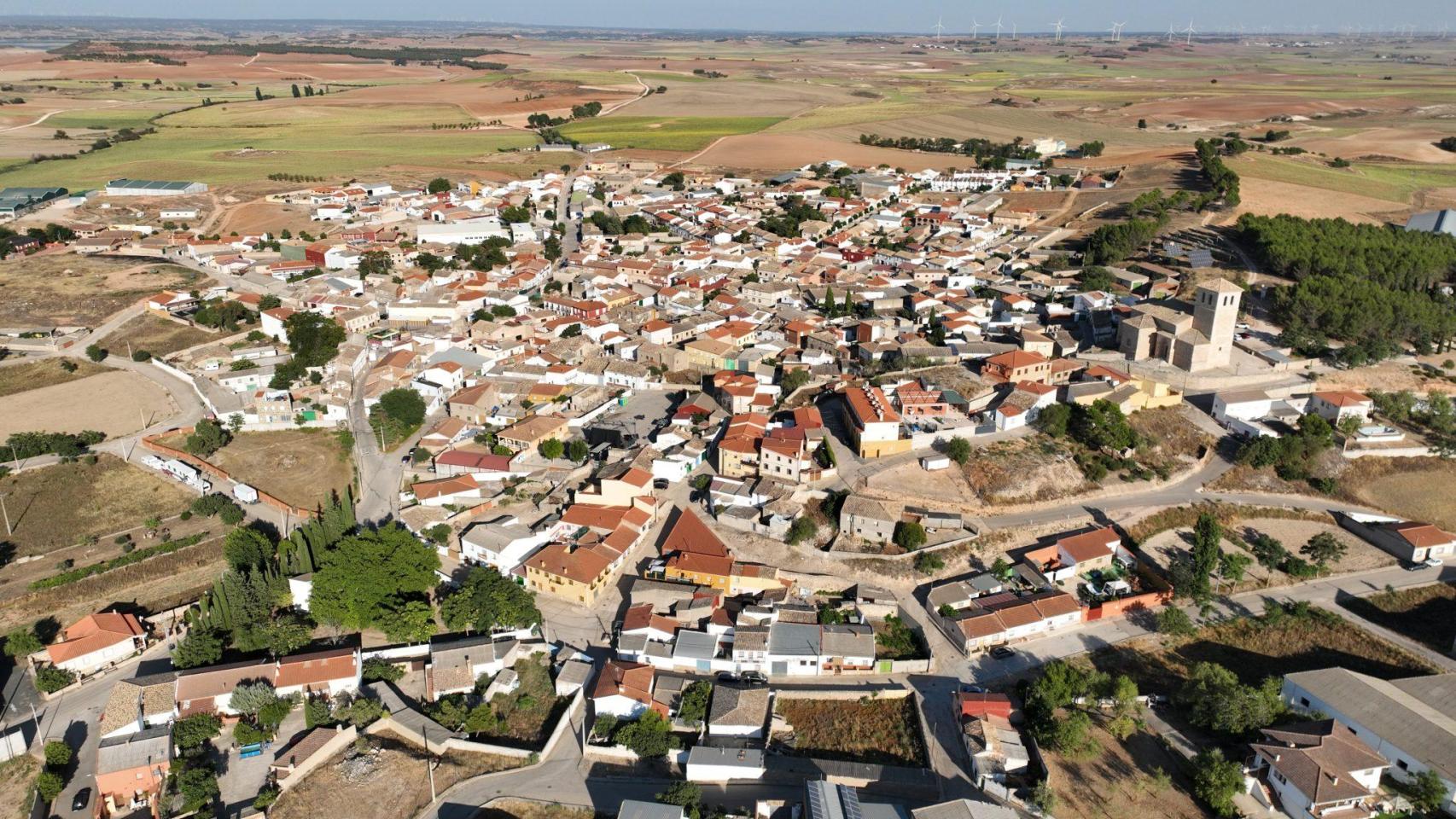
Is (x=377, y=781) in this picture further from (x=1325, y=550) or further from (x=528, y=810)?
(x=1325, y=550)

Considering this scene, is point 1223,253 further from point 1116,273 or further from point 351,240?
point 351,240

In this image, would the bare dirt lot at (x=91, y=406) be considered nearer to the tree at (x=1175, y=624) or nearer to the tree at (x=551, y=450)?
the tree at (x=551, y=450)

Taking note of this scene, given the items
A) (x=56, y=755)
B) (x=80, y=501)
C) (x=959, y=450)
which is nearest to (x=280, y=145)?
(x=80, y=501)

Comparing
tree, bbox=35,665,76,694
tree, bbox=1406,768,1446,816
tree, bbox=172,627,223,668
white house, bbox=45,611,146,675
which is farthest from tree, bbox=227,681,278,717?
tree, bbox=1406,768,1446,816

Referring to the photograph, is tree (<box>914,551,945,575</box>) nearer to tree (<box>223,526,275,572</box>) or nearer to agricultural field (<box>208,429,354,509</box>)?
tree (<box>223,526,275,572</box>)

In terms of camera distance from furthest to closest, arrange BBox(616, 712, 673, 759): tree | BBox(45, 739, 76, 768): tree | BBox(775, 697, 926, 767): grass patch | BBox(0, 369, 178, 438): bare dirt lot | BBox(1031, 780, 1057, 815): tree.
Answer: BBox(0, 369, 178, 438): bare dirt lot → BBox(775, 697, 926, 767): grass patch → BBox(616, 712, 673, 759): tree → BBox(45, 739, 76, 768): tree → BBox(1031, 780, 1057, 815): tree
